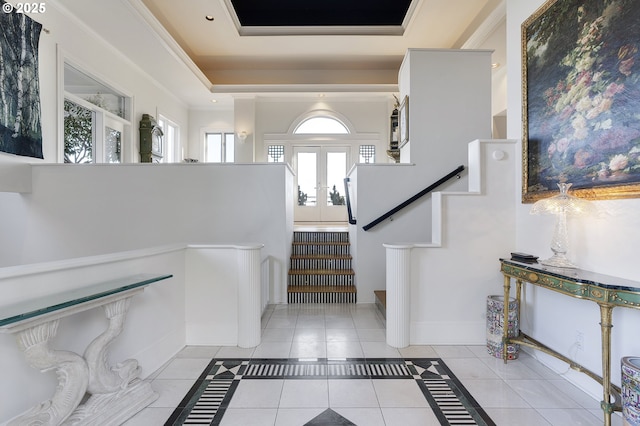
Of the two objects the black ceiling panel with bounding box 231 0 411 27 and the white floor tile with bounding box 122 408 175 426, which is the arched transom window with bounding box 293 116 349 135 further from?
the white floor tile with bounding box 122 408 175 426

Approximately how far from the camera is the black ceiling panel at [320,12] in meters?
5.25

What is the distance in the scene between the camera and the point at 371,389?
222 cm

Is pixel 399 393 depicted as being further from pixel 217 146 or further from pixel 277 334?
pixel 217 146

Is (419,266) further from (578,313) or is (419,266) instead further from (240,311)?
(240,311)

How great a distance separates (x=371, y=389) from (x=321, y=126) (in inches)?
262

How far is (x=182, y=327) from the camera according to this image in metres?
2.89

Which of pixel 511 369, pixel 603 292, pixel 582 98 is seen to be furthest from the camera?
pixel 511 369

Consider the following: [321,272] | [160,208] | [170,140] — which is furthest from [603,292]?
[170,140]

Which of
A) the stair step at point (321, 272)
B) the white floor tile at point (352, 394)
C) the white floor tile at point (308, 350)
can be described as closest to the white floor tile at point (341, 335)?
the white floor tile at point (308, 350)

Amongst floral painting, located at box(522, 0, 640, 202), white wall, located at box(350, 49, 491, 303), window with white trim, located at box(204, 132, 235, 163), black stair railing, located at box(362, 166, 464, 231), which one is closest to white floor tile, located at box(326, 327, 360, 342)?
white wall, located at box(350, 49, 491, 303)

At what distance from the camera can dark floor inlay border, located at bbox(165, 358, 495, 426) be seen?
6.30 feet

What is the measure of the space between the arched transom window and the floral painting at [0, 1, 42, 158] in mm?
4979

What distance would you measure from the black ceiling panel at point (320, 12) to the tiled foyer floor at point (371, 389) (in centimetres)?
534

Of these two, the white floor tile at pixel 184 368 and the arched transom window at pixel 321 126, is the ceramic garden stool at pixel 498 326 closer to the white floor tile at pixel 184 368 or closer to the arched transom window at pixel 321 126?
the white floor tile at pixel 184 368
